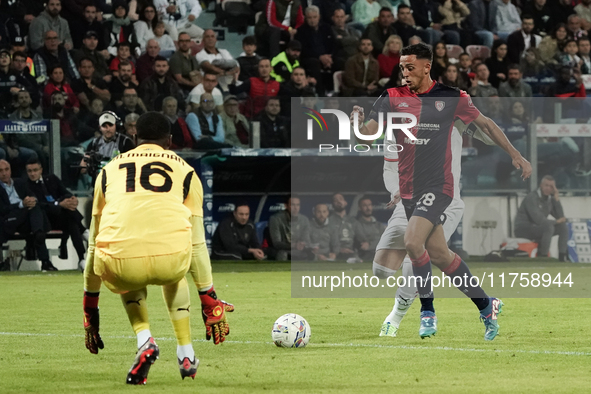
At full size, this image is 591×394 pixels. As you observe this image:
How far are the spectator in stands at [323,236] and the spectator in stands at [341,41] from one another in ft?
11.5

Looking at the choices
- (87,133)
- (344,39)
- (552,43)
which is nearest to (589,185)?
(552,43)

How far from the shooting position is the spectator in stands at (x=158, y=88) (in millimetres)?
16733

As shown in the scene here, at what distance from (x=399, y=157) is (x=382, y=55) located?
1100 centimetres

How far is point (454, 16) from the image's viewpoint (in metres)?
21.6

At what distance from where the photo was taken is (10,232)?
15484 millimetres

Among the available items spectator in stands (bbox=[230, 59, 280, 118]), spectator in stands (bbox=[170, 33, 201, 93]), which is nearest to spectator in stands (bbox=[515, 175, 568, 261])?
spectator in stands (bbox=[230, 59, 280, 118])

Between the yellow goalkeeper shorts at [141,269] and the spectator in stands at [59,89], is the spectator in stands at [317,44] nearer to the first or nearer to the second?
the spectator in stands at [59,89]

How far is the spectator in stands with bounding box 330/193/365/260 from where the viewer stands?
17234mm

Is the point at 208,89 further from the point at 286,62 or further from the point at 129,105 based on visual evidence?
the point at 286,62

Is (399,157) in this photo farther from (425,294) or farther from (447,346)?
(447,346)

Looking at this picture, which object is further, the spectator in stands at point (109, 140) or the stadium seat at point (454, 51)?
the stadium seat at point (454, 51)

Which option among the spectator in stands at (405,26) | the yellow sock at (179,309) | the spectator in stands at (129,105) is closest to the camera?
the yellow sock at (179,309)

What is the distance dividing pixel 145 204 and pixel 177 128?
11.3 meters

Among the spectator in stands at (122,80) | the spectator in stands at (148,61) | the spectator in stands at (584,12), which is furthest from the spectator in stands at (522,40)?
the spectator in stands at (122,80)
